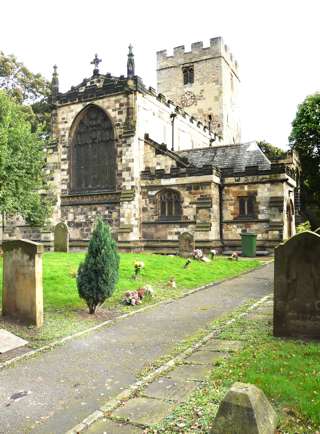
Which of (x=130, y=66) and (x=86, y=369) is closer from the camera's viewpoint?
(x=86, y=369)

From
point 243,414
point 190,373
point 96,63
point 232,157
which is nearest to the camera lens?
point 243,414

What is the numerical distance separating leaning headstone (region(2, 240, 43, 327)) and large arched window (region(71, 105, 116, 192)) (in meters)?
17.9

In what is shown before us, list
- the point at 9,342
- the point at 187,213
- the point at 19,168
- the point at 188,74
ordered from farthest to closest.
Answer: the point at 188,74, the point at 187,213, the point at 19,168, the point at 9,342

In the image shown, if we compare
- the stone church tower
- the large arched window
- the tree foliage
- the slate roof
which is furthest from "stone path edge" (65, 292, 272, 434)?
the stone church tower

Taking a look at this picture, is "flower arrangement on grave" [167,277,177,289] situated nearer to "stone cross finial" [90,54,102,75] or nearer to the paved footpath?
the paved footpath

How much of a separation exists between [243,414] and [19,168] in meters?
15.5

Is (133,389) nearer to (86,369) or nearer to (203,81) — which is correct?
(86,369)

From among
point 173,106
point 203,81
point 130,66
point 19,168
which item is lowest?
point 19,168

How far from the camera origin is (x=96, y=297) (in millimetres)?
8805

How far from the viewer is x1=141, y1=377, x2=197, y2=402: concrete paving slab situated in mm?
4605

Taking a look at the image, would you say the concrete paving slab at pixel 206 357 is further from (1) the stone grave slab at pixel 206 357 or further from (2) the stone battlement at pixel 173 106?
(2) the stone battlement at pixel 173 106

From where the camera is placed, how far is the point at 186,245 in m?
18.7

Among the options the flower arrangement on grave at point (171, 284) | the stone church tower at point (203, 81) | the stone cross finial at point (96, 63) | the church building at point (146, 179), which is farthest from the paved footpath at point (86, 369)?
the stone church tower at point (203, 81)

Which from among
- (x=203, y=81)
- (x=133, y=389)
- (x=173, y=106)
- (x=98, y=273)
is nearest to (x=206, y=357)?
(x=133, y=389)
